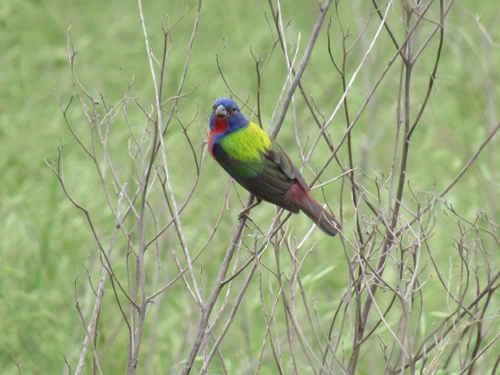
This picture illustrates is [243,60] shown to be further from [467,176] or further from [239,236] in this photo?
[239,236]

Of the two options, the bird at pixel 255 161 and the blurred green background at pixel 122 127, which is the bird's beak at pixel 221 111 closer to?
the bird at pixel 255 161

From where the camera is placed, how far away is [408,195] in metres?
6.02

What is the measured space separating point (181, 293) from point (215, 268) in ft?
1.59

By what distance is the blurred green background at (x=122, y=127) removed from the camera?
4.09m

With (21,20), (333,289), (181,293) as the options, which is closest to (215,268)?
(181,293)

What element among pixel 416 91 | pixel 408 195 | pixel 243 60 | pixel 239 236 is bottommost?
pixel 239 236

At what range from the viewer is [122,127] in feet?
20.7

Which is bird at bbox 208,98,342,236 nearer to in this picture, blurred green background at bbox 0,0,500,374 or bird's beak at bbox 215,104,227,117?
bird's beak at bbox 215,104,227,117

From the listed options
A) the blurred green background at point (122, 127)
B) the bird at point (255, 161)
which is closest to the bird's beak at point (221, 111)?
the bird at point (255, 161)

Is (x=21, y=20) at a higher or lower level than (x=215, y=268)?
higher

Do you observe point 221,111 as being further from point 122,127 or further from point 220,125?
point 122,127

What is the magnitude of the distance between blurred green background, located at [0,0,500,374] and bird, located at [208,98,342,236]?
48 centimetres

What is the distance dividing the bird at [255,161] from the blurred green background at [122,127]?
478 millimetres

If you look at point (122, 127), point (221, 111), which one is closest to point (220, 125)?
point (221, 111)
